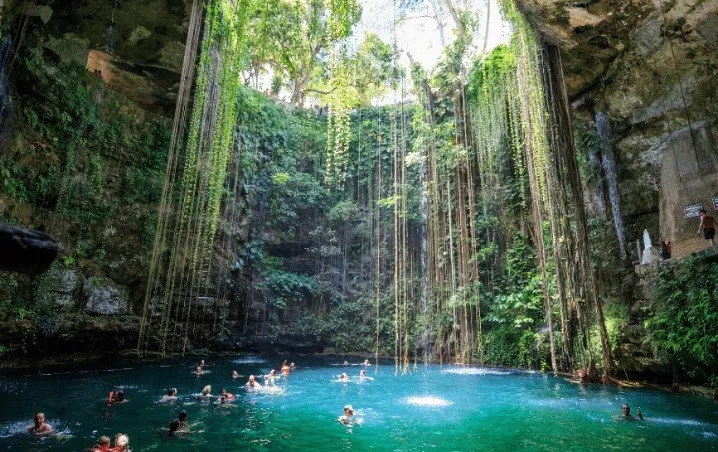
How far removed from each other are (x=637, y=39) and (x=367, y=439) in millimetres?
8354

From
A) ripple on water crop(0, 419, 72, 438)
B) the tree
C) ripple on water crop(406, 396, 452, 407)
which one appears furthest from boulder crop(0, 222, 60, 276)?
the tree

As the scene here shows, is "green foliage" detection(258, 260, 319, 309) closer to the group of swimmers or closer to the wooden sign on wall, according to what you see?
the group of swimmers

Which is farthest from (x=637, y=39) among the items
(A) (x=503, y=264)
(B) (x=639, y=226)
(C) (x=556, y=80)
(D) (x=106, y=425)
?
(D) (x=106, y=425)

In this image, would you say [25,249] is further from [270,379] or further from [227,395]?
[270,379]

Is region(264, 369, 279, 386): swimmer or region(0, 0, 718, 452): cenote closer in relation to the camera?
region(0, 0, 718, 452): cenote

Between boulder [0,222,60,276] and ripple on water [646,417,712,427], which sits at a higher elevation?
boulder [0,222,60,276]

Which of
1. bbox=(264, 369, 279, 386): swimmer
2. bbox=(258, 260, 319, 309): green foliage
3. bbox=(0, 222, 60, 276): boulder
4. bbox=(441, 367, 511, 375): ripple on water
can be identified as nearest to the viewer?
bbox=(0, 222, 60, 276): boulder

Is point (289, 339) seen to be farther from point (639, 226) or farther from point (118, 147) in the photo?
point (639, 226)

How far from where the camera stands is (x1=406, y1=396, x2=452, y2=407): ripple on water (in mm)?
7469

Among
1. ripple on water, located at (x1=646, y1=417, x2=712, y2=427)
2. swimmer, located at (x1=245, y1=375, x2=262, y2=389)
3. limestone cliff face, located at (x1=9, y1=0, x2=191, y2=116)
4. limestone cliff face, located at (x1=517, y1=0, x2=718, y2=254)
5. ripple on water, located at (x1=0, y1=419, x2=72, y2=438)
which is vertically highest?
limestone cliff face, located at (x1=9, y1=0, x2=191, y2=116)

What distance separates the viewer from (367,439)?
5.41 meters

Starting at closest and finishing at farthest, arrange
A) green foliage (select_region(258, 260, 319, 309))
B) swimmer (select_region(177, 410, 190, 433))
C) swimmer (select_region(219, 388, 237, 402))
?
swimmer (select_region(177, 410, 190, 433))
swimmer (select_region(219, 388, 237, 402))
green foliage (select_region(258, 260, 319, 309))

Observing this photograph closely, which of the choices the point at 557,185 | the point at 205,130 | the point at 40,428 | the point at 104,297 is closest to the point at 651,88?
the point at 557,185

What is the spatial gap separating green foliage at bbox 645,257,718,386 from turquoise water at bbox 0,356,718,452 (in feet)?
2.15
